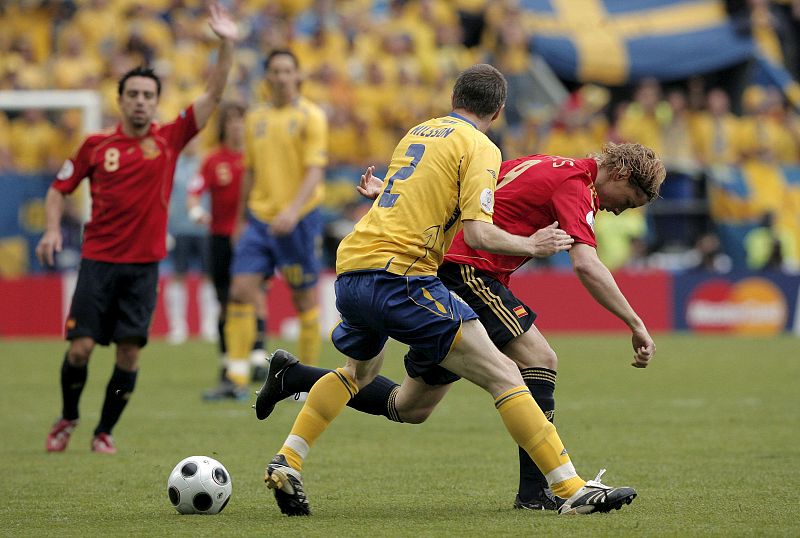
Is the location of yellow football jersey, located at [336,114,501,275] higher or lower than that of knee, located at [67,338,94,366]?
higher

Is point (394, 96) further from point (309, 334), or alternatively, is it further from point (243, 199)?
point (309, 334)

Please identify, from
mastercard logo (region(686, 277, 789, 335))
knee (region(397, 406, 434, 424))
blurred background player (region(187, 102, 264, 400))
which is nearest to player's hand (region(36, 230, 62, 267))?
knee (region(397, 406, 434, 424))

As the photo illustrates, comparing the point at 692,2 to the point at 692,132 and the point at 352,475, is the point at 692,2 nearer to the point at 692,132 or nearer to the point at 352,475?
the point at 692,132

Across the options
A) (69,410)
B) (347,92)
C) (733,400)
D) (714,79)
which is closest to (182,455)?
(69,410)

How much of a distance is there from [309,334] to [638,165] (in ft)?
18.9

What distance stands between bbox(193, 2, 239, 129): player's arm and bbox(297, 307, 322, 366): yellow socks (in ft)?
10.6

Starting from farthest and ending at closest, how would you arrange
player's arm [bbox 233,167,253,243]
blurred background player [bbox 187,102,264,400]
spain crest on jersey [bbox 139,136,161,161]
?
blurred background player [bbox 187,102,264,400]
player's arm [bbox 233,167,253,243]
spain crest on jersey [bbox 139,136,161,161]

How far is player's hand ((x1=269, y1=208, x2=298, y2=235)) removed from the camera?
11.2 metres

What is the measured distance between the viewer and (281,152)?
11.8 meters

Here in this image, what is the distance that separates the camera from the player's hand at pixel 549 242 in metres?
5.95

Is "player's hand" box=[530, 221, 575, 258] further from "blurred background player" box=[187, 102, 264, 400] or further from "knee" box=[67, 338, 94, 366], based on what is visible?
"blurred background player" box=[187, 102, 264, 400]

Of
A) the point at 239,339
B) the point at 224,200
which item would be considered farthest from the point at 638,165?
the point at 224,200

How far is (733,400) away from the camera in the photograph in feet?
37.9

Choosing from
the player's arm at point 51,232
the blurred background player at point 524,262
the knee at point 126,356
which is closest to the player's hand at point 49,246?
the player's arm at point 51,232
